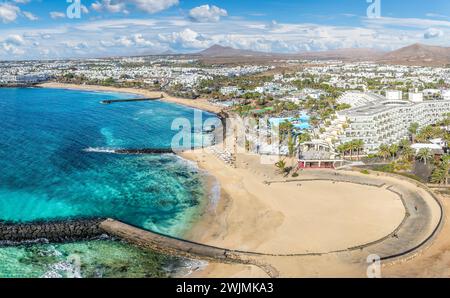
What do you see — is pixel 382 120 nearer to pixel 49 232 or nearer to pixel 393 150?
pixel 393 150

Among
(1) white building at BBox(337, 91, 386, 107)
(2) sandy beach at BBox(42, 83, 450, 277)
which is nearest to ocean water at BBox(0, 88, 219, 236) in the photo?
(2) sandy beach at BBox(42, 83, 450, 277)

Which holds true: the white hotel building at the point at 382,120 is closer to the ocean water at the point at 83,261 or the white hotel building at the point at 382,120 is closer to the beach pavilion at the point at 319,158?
the beach pavilion at the point at 319,158

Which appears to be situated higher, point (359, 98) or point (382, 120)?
point (359, 98)

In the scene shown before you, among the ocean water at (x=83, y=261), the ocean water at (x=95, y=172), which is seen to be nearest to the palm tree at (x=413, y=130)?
the ocean water at (x=95, y=172)

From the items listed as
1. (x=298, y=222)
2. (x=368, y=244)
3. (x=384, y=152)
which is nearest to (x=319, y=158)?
(x=384, y=152)

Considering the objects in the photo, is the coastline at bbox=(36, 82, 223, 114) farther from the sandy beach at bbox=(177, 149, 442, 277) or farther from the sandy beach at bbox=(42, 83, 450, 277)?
the sandy beach at bbox=(177, 149, 442, 277)
